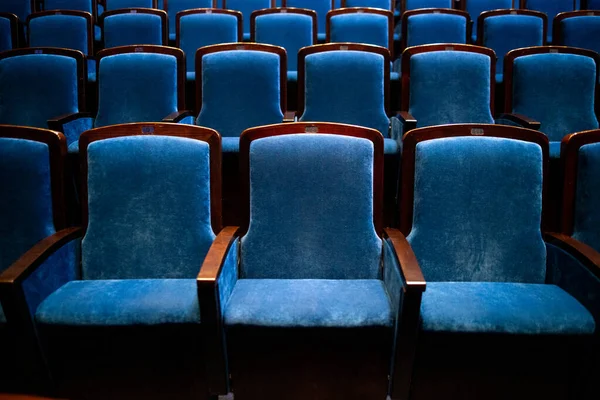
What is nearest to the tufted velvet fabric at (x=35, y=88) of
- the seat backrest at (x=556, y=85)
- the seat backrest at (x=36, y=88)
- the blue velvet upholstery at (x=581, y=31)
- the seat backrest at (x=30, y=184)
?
the seat backrest at (x=36, y=88)

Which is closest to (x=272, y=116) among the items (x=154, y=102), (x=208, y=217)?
(x=154, y=102)

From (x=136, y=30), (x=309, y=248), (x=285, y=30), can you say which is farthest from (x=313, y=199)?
(x=136, y=30)

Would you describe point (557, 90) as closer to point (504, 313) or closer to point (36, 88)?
point (504, 313)

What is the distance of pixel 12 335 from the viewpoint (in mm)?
448

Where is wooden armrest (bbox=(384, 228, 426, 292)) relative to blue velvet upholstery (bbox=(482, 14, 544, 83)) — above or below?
below

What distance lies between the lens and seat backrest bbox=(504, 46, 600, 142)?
0.81 m

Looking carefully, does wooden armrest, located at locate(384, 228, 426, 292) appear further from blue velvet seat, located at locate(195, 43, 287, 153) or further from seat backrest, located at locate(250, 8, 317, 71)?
seat backrest, located at locate(250, 8, 317, 71)

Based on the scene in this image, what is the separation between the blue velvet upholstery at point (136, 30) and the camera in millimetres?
1081

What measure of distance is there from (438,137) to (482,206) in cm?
8

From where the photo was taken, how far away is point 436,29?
1.06 metres

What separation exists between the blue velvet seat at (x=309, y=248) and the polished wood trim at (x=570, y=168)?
0.55 feet

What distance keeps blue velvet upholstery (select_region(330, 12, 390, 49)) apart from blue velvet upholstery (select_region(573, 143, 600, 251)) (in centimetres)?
60

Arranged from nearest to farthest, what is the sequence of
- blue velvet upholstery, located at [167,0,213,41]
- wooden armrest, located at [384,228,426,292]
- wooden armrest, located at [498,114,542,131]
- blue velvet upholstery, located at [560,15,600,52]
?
wooden armrest, located at [384,228,426,292] → wooden armrest, located at [498,114,542,131] → blue velvet upholstery, located at [560,15,600,52] → blue velvet upholstery, located at [167,0,213,41]

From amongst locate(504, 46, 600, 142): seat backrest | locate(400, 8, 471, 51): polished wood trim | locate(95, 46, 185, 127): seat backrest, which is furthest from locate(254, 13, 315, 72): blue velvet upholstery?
locate(504, 46, 600, 142): seat backrest
